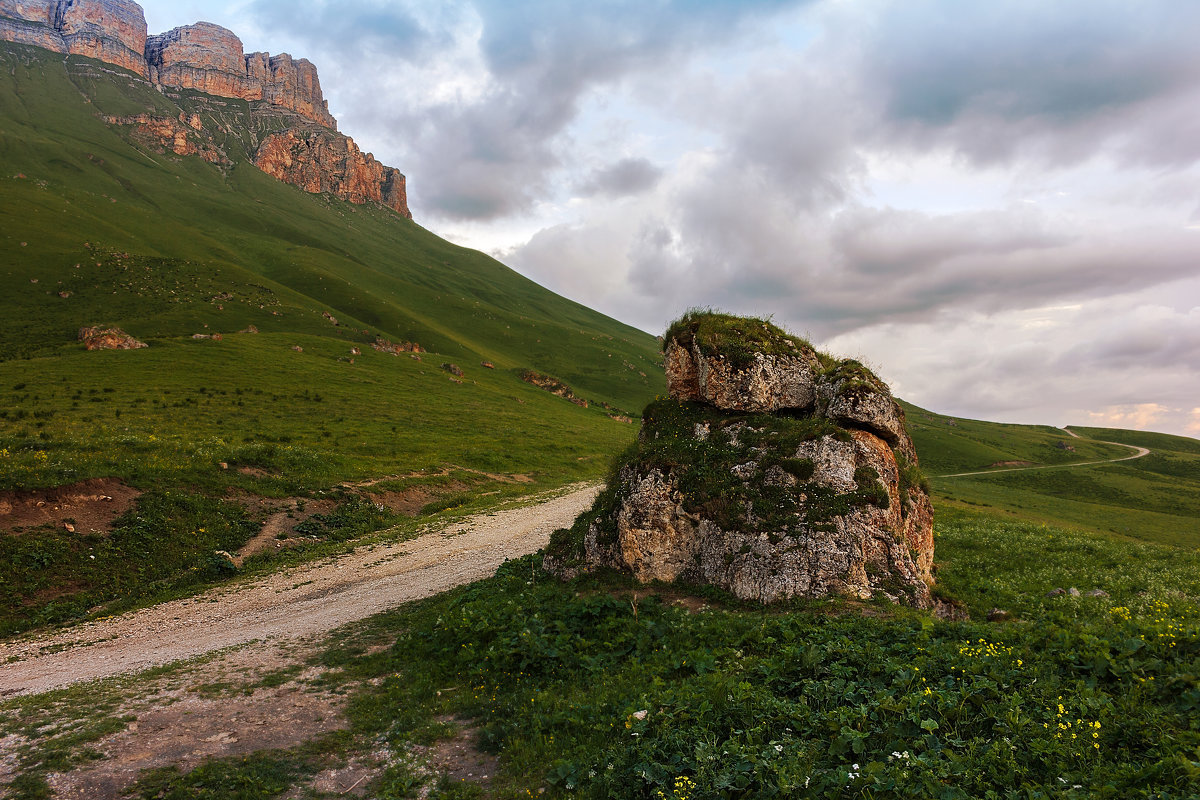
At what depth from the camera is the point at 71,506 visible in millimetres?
22531

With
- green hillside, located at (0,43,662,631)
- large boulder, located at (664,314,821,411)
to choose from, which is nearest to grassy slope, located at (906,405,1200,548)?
large boulder, located at (664,314,821,411)

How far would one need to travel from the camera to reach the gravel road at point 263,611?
47.8 ft

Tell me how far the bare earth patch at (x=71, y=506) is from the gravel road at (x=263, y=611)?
6407 mm

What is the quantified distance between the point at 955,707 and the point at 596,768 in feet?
17.1

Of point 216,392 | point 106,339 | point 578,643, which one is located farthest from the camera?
point 106,339

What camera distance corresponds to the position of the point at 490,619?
526 inches

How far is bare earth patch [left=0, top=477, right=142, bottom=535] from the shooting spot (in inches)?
824

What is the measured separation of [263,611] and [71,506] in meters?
11.6

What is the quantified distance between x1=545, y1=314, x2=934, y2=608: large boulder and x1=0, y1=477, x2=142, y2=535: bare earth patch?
66.1ft

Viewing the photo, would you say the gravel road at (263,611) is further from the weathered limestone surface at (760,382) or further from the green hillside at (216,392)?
the weathered limestone surface at (760,382)

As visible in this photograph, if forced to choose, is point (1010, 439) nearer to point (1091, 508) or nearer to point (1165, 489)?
point (1165, 489)

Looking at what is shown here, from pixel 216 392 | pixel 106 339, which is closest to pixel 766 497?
pixel 216 392

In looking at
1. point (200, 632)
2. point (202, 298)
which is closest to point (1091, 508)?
point (200, 632)

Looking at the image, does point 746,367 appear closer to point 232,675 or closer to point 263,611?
point 232,675
